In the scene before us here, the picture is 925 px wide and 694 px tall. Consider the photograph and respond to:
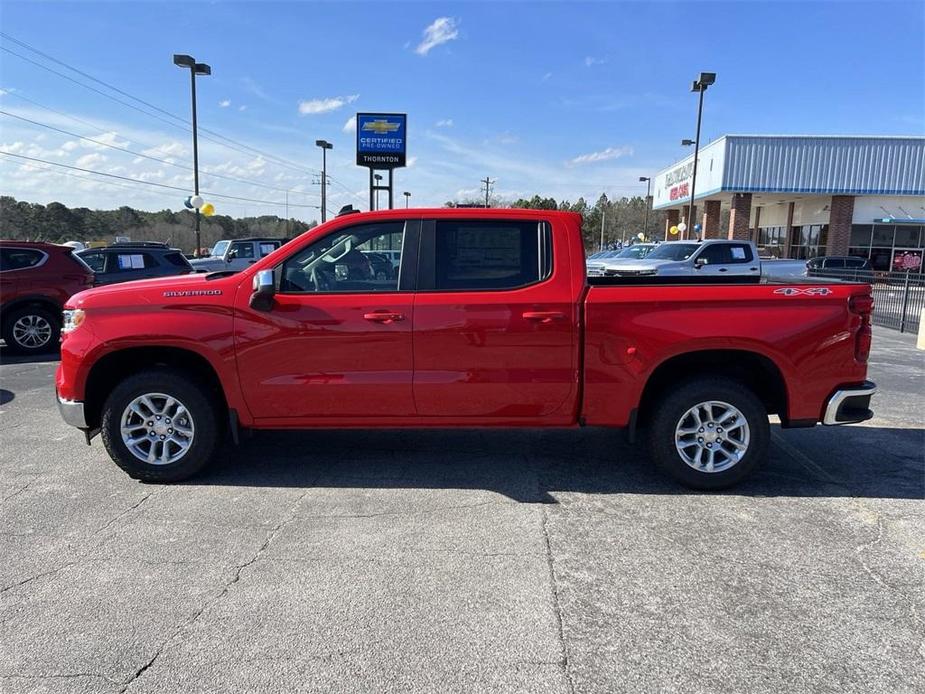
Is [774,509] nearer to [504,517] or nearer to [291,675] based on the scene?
[504,517]

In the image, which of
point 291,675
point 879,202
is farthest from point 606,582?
point 879,202

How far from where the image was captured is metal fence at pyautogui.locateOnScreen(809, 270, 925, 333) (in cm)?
1405

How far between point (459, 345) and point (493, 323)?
278 millimetres

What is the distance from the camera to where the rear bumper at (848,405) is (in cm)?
448

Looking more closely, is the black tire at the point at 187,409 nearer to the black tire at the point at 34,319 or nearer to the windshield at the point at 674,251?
the black tire at the point at 34,319

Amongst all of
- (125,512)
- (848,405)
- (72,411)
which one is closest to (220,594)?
(125,512)

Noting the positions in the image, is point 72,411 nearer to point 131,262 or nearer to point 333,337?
point 333,337

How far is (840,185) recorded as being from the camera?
3206 centimetres

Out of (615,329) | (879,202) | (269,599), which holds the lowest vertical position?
(269,599)

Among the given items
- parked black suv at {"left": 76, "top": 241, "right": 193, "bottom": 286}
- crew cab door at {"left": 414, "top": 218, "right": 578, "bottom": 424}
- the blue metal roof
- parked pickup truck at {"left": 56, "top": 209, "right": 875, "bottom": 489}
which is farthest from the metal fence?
the blue metal roof

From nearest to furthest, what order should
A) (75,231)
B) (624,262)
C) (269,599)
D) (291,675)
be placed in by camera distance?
(291,675), (269,599), (624,262), (75,231)

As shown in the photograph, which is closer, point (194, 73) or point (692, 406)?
point (692, 406)

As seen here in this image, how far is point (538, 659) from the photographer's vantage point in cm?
273

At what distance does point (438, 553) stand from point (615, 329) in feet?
Result: 6.27
